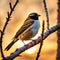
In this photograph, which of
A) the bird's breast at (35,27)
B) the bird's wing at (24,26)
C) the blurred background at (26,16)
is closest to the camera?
the bird's wing at (24,26)

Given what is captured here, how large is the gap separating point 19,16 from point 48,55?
2.78 metres

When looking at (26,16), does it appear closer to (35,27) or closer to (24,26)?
(35,27)

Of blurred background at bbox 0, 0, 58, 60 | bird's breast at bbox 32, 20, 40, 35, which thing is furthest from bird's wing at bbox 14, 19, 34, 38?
blurred background at bbox 0, 0, 58, 60

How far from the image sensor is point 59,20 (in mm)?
3279

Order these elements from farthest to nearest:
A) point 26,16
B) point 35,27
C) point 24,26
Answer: point 26,16, point 35,27, point 24,26

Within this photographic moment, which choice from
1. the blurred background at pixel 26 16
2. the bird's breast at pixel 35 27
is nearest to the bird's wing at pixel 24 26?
the bird's breast at pixel 35 27

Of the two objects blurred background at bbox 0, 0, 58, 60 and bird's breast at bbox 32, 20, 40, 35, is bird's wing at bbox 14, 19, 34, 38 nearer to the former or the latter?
bird's breast at bbox 32, 20, 40, 35

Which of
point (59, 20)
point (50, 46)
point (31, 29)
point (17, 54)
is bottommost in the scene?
point (50, 46)

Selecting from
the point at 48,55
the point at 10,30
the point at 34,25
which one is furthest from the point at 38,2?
the point at 34,25

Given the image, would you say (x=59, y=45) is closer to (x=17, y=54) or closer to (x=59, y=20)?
(x=59, y=20)

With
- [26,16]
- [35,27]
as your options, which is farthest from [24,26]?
[26,16]

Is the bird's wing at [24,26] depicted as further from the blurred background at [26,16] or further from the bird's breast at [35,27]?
the blurred background at [26,16]

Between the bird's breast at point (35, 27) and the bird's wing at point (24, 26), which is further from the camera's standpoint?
the bird's breast at point (35, 27)

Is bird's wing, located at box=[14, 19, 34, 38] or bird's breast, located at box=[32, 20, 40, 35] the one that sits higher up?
bird's wing, located at box=[14, 19, 34, 38]
